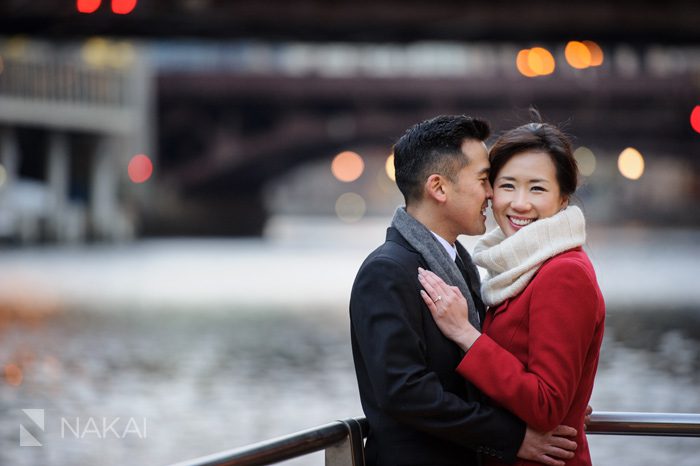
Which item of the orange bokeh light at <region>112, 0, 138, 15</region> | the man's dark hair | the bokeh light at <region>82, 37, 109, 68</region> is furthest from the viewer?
the bokeh light at <region>82, 37, 109, 68</region>

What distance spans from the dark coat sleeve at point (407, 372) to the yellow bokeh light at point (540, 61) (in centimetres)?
5879

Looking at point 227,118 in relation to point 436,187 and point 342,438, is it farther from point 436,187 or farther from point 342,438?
point 342,438

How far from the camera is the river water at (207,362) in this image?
10.2 meters

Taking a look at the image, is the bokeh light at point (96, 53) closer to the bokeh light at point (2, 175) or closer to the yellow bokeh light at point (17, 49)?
the yellow bokeh light at point (17, 49)

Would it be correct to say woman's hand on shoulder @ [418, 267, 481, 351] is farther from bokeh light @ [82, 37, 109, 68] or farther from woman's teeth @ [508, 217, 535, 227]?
bokeh light @ [82, 37, 109, 68]

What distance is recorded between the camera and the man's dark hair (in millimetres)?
3227

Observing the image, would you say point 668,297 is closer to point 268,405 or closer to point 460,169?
point 268,405

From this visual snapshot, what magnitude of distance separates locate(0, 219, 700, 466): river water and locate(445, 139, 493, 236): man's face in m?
6.01

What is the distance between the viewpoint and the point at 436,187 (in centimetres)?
326

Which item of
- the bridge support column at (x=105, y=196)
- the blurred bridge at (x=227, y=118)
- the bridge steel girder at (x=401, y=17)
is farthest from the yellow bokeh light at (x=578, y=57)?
the bridge steel girder at (x=401, y=17)

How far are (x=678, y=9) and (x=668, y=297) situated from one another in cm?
842

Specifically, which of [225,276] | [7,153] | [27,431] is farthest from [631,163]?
[27,431]

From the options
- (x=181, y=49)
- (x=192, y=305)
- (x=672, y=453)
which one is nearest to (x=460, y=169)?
(x=672, y=453)

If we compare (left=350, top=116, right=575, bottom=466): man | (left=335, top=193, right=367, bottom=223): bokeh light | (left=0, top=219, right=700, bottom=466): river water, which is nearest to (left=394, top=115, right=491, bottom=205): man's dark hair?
(left=350, top=116, right=575, bottom=466): man
